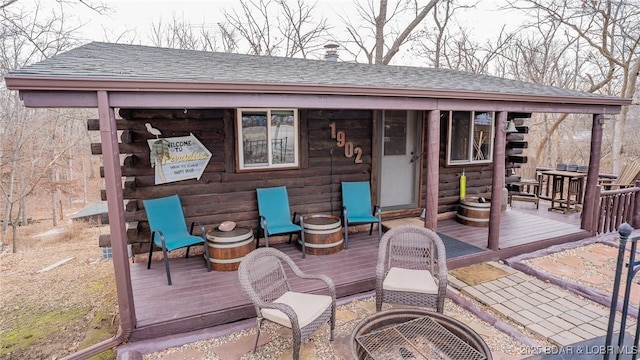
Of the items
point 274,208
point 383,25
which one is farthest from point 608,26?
point 274,208

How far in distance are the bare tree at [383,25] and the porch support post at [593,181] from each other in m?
8.54

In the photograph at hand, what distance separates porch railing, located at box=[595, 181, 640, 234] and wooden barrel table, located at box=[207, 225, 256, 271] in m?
5.48

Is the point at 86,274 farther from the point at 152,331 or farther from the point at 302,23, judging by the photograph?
the point at 302,23

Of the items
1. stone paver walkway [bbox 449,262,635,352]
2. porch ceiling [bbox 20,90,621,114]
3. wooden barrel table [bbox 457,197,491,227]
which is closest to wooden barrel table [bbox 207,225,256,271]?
porch ceiling [bbox 20,90,621,114]

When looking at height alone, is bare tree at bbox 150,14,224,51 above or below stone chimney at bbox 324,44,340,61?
above

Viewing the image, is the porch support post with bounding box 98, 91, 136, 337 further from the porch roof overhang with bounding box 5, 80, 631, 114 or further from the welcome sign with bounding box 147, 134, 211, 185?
the welcome sign with bounding box 147, 134, 211, 185

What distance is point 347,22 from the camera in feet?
47.5

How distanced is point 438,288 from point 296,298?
4.09 ft

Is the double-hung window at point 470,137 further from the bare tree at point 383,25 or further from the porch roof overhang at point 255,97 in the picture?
the bare tree at point 383,25

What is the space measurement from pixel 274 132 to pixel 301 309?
2708mm

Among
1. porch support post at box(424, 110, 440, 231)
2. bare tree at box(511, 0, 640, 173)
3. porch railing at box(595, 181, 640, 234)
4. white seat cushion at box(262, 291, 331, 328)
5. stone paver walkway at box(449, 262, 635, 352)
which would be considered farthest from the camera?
bare tree at box(511, 0, 640, 173)

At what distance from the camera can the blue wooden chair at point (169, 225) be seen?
3.90m

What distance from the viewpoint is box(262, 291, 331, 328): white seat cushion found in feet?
8.48

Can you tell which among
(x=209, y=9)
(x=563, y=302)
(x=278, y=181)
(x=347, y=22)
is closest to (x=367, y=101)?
(x=278, y=181)
